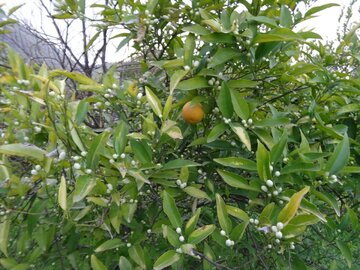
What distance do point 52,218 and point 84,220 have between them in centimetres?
11

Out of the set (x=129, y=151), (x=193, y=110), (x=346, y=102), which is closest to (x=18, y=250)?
(x=129, y=151)

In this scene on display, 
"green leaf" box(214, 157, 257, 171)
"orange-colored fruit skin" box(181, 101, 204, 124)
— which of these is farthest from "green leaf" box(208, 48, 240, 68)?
"green leaf" box(214, 157, 257, 171)

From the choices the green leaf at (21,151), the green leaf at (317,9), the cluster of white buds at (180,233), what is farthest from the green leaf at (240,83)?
the green leaf at (21,151)

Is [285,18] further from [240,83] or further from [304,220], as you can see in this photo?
[304,220]

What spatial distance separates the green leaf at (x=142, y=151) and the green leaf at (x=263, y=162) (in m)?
0.26

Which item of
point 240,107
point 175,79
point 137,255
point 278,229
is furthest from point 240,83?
point 137,255

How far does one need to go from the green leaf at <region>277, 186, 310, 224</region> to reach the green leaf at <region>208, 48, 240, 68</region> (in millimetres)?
390

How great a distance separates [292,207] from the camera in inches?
A: 32.8

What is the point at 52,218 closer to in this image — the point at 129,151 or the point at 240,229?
the point at 129,151

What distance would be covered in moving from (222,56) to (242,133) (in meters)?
0.21

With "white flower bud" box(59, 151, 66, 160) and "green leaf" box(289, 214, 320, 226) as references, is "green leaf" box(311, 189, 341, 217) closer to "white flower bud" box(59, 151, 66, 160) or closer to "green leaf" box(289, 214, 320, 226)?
"green leaf" box(289, 214, 320, 226)

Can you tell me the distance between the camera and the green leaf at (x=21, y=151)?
879 mm

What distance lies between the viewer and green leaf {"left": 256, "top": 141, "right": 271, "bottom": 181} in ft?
2.98

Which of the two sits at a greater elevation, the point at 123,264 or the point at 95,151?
the point at 95,151
